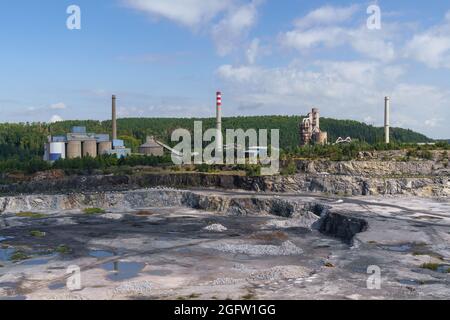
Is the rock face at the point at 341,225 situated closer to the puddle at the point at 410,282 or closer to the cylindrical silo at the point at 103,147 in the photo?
the puddle at the point at 410,282

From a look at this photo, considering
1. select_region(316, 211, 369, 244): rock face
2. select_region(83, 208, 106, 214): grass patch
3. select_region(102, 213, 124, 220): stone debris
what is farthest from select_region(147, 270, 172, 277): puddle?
select_region(83, 208, 106, 214): grass patch

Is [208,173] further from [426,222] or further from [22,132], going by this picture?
[22,132]

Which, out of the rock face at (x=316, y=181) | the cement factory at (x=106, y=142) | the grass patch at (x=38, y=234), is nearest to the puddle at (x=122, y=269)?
the grass patch at (x=38, y=234)

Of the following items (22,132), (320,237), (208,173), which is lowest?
(320,237)

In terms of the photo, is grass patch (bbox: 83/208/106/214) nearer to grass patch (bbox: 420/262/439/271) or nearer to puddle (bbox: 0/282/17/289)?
puddle (bbox: 0/282/17/289)

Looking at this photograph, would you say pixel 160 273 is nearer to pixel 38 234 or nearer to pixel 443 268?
pixel 443 268
